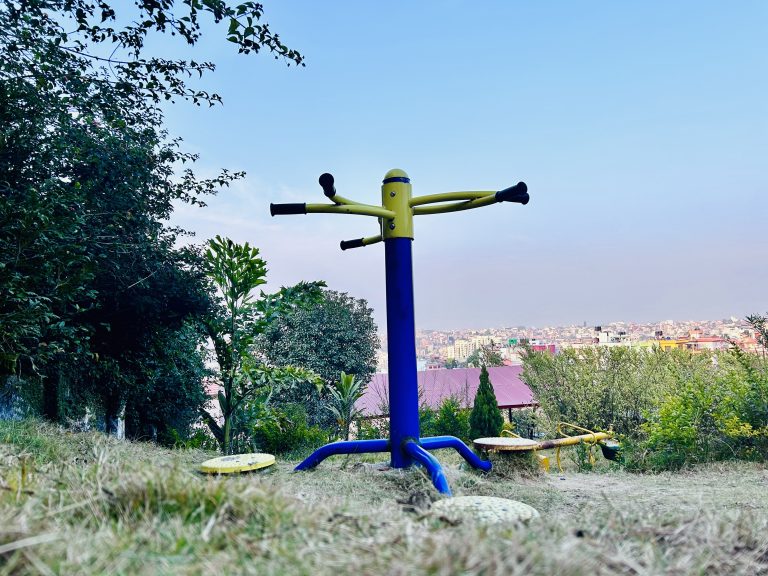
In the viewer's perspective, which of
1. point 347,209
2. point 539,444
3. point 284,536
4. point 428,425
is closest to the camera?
point 284,536

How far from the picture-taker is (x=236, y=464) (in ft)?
11.1

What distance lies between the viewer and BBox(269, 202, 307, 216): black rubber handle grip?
3.36 meters

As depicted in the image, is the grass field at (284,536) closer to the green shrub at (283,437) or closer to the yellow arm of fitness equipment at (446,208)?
the yellow arm of fitness equipment at (446,208)

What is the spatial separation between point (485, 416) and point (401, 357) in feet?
17.1

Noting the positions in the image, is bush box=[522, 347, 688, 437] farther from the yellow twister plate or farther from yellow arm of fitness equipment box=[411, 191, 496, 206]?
the yellow twister plate

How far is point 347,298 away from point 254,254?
11.2 metres

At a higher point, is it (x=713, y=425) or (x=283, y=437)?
(x=713, y=425)

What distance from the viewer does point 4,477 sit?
1.50 meters

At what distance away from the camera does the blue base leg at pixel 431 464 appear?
2.92 m

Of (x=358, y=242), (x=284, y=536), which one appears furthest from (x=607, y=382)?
(x=284, y=536)

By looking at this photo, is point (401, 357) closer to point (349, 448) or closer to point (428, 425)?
point (349, 448)

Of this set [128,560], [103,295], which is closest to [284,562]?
[128,560]

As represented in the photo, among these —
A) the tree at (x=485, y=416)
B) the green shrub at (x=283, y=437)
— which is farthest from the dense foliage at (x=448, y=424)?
the green shrub at (x=283, y=437)

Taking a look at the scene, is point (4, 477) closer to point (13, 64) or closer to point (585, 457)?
point (13, 64)
